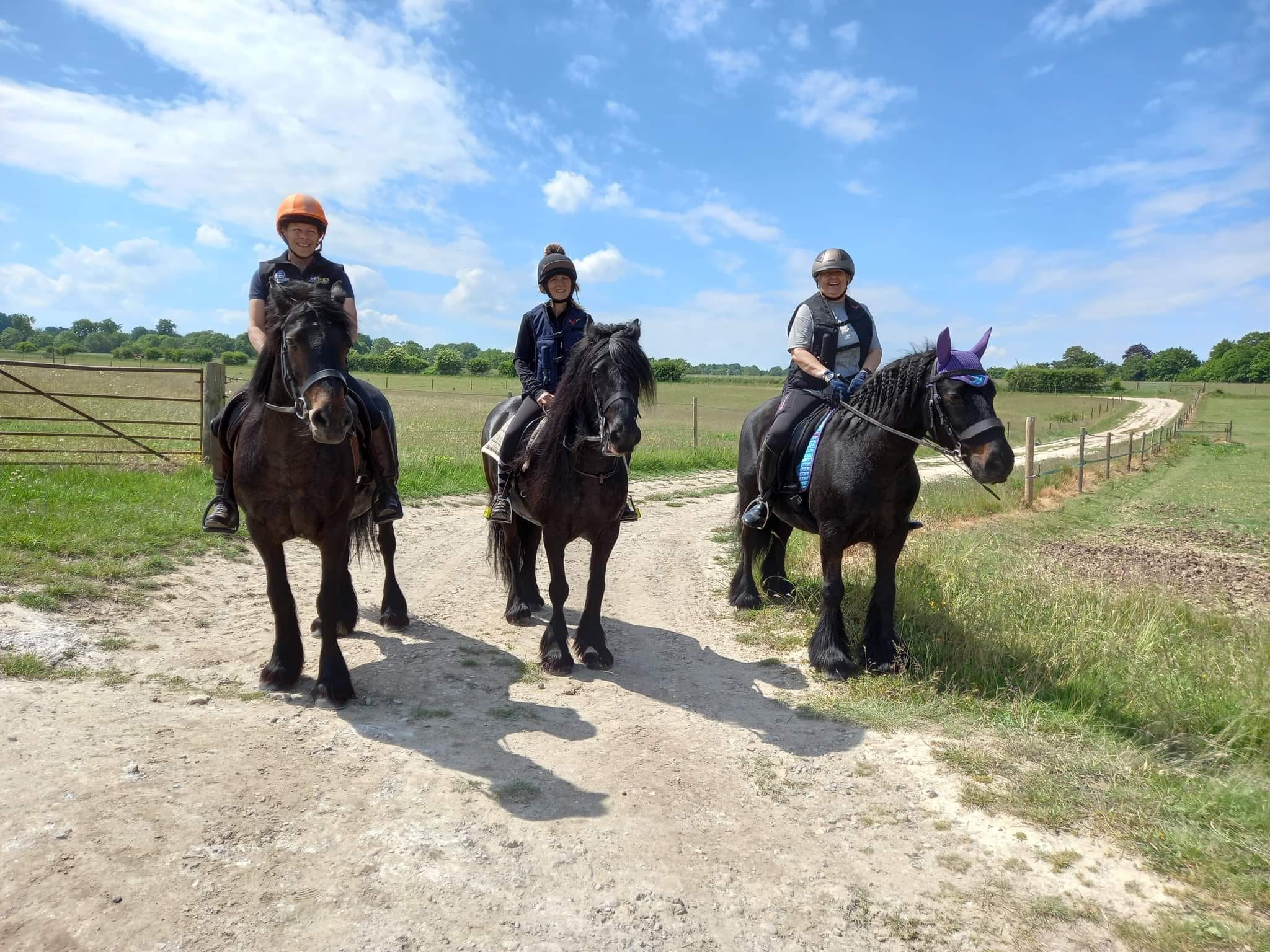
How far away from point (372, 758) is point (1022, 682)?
4241 millimetres

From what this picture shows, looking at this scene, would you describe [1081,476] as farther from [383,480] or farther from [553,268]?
[383,480]

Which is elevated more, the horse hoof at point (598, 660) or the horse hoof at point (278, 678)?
the horse hoof at point (278, 678)

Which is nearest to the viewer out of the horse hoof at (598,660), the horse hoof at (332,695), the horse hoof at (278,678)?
the horse hoof at (332,695)

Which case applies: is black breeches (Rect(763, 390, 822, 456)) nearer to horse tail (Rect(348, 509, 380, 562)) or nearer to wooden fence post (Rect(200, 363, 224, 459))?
horse tail (Rect(348, 509, 380, 562))

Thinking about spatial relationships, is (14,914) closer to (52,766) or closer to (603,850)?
(52,766)

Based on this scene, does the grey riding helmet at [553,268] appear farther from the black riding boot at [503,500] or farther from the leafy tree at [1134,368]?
the leafy tree at [1134,368]

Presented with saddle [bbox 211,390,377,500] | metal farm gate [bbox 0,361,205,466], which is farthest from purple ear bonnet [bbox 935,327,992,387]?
metal farm gate [bbox 0,361,205,466]

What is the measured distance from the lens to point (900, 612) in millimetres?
6125

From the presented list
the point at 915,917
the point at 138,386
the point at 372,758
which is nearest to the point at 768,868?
the point at 915,917

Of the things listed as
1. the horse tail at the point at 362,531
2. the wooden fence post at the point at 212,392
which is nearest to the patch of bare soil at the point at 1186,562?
the horse tail at the point at 362,531

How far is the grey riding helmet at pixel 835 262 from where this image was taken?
6.09 m

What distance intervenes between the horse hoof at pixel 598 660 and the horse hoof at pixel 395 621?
65.0 inches

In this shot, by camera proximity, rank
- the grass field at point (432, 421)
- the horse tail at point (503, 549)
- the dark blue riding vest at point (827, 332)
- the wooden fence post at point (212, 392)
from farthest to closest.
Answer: the grass field at point (432, 421) → the wooden fence post at point (212, 392) → the horse tail at point (503, 549) → the dark blue riding vest at point (827, 332)

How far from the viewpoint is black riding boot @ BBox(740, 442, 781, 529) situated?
6.25 meters
